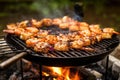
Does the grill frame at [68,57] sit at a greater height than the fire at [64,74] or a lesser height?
greater

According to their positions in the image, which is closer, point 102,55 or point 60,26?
point 102,55

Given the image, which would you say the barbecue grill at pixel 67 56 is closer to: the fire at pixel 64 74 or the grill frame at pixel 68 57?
the grill frame at pixel 68 57

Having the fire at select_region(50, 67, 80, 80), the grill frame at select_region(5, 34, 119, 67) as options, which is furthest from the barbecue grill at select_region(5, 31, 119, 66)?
the fire at select_region(50, 67, 80, 80)

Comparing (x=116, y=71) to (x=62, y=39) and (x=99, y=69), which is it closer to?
(x=99, y=69)

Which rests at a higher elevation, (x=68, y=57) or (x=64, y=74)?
(x=68, y=57)

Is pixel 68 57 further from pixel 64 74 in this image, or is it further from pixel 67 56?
pixel 64 74

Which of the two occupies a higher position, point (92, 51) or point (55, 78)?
point (92, 51)

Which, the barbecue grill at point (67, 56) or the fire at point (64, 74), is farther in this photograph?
the fire at point (64, 74)

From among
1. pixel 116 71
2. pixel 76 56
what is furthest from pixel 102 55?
pixel 116 71

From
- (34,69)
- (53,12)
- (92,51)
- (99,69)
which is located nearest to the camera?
(92,51)

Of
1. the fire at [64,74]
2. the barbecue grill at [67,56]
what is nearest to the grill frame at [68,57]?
the barbecue grill at [67,56]

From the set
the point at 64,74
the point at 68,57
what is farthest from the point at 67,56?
the point at 64,74
